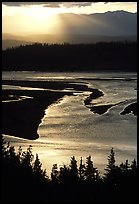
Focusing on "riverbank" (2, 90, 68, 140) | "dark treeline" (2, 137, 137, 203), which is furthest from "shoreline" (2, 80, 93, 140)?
"dark treeline" (2, 137, 137, 203)

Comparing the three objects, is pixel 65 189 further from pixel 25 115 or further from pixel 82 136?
pixel 25 115

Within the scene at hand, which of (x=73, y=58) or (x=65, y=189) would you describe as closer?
(x=65, y=189)

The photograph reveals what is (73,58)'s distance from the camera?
61.5 meters

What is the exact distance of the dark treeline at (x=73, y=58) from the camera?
57344mm

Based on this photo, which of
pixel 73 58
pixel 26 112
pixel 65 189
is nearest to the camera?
pixel 65 189

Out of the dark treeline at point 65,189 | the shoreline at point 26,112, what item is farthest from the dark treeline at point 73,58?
the dark treeline at point 65,189

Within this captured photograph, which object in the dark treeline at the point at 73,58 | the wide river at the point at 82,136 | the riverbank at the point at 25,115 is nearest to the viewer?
the wide river at the point at 82,136

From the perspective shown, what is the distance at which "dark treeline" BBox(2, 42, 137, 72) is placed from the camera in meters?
57.3

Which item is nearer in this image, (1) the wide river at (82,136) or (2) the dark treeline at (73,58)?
(1) the wide river at (82,136)

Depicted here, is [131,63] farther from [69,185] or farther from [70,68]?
[69,185]

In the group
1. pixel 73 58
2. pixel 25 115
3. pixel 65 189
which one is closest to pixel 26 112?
pixel 25 115

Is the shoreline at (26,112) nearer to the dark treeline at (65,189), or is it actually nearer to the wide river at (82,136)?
the wide river at (82,136)

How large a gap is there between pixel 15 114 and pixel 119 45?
153 feet

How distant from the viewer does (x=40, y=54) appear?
70250 mm
